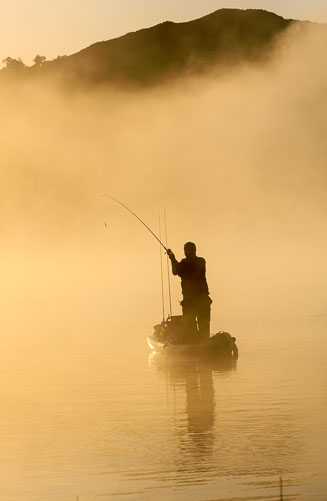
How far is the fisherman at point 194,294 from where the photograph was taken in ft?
74.1

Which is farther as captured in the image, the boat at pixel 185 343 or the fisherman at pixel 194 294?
the fisherman at pixel 194 294

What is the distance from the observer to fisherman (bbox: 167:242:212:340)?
22.6 m

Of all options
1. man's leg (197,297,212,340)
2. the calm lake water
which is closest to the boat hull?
the calm lake water

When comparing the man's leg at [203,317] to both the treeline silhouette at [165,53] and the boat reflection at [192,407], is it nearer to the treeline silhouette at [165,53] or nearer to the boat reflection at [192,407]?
the boat reflection at [192,407]

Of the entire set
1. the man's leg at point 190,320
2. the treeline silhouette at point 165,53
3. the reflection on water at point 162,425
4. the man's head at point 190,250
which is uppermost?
the treeline silhouette at point 165,53

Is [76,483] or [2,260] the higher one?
[2,260]

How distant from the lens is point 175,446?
13484 millimetres

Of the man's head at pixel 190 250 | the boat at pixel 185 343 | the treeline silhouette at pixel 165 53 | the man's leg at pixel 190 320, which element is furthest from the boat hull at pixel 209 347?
the treeline silhouette at pixel 165 53

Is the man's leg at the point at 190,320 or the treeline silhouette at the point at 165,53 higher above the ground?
the treeline silhouette at the point at 165,53

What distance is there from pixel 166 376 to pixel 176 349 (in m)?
2.17

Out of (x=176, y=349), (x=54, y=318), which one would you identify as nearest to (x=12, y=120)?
(x=54, y=318)

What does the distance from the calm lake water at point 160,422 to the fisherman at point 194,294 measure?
75 cm

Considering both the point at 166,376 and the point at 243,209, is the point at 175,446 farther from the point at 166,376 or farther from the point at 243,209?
the point at 243,209

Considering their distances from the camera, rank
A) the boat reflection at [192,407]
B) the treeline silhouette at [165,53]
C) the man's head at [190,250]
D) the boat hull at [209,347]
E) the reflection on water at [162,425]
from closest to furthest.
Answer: the reflection on water at [162,425]
the boat reflection at [192,407]
the boat hull at [209,347]
the man's head at [190,250]
the treeline silhouette at [165,53]
